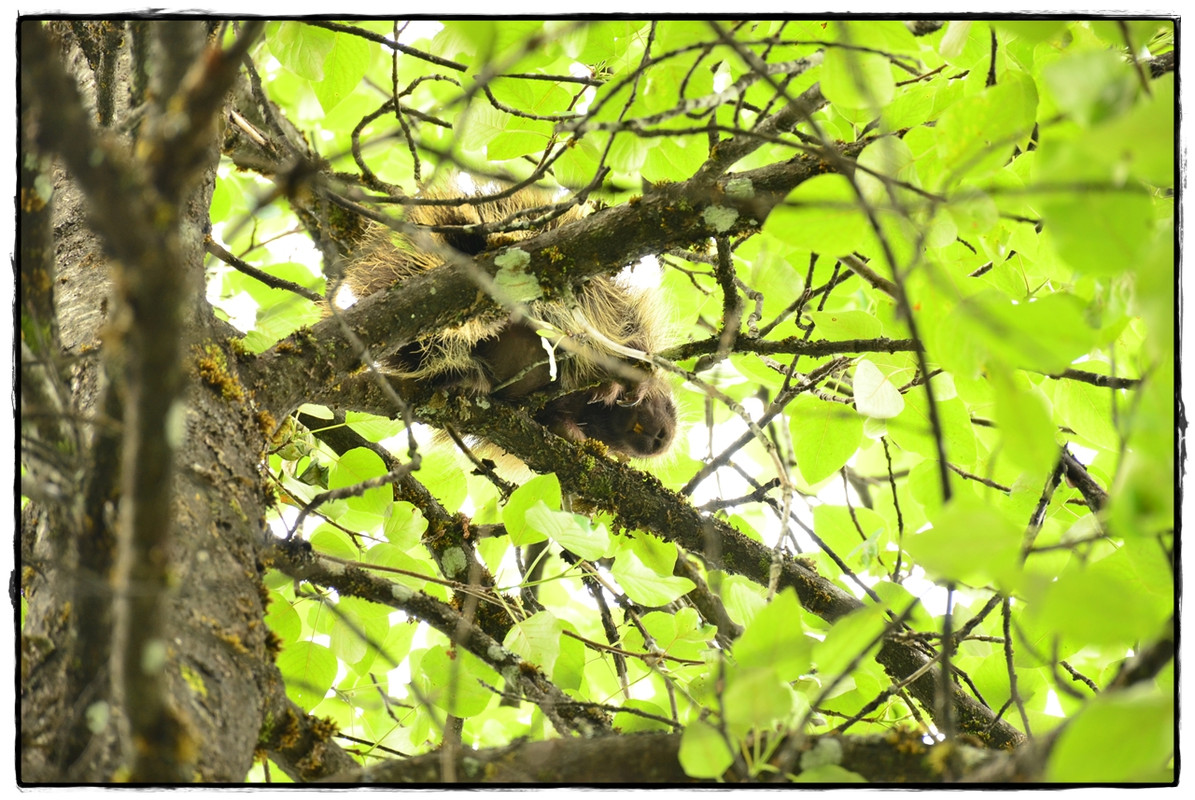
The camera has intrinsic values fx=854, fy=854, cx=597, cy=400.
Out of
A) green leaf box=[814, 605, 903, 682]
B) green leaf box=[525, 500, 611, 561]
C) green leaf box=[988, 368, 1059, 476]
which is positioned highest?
green leaf box=[525, 500, 611, 561]

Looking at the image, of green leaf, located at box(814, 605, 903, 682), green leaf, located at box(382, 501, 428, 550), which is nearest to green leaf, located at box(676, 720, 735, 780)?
green leaf, located at box(814, 605, 903, 682)

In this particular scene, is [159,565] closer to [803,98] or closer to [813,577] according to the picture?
[803,98]

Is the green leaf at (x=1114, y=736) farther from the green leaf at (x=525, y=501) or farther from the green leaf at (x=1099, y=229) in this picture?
the green leaf at (x=525, y=501)

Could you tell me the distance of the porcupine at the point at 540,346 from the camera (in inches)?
79.8

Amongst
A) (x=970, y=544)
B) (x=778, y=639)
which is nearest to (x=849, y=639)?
(x=778, y=639)

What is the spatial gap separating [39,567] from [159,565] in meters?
0.53

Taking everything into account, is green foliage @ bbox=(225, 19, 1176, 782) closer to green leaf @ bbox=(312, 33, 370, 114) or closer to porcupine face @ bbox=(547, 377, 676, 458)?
green leaf @ bbox=(312, 33, 370, 114)

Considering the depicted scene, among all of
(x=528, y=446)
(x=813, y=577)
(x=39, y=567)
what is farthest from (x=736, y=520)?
(x=39, y=567)

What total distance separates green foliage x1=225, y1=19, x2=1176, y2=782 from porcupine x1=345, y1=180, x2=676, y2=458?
0.27 m

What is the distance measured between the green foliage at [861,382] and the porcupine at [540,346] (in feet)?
0.89

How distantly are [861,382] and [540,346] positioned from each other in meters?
1.19

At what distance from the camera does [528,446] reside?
1.78 meters

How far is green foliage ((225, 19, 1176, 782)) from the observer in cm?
60

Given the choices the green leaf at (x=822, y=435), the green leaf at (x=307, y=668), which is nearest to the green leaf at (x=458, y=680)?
the green leaf at (x=307, y=668)
